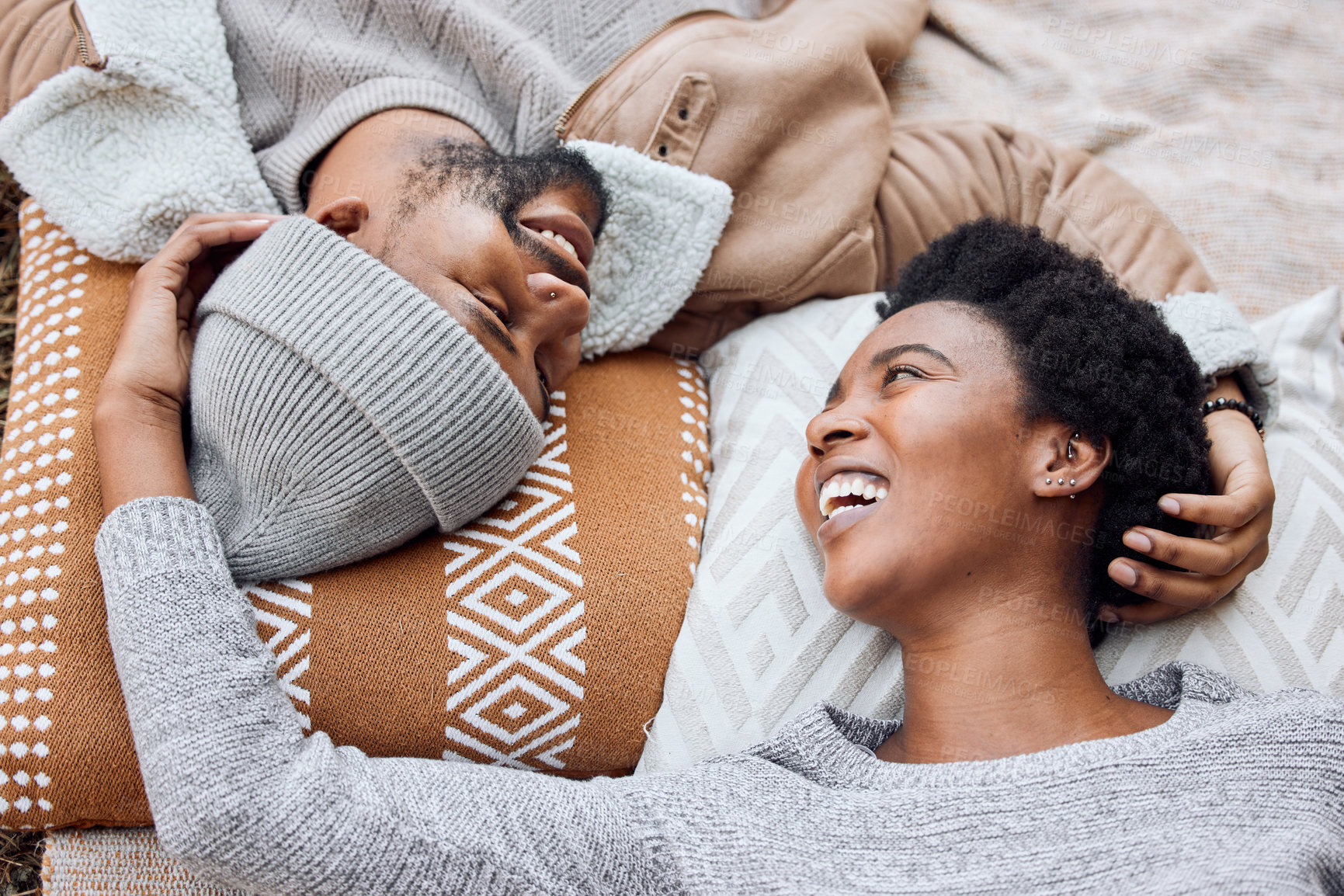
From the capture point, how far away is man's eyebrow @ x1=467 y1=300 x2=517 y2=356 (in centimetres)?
149

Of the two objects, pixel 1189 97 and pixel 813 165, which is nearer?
pixel 813 165

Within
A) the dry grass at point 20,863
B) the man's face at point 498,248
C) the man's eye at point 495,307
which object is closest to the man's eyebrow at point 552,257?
the man's face at point 498,248

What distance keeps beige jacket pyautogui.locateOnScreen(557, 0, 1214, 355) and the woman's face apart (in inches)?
19.5

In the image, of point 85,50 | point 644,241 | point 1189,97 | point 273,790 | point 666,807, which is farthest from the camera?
point 1189,97

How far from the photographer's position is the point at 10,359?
1938 mm

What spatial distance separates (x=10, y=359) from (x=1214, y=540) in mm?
2342

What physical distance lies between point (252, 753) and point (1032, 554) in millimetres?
1187

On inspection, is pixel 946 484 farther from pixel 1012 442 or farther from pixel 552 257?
pixel 552 257

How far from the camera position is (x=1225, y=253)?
7.13 ft

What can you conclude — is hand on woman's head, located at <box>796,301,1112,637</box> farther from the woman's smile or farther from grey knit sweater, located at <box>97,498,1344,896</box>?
grey knit sweater, located at <box>97,498,1344,896</box>

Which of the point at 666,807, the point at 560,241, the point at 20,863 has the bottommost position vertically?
the point at 20,863

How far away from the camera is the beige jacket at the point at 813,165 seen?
6.21 feet

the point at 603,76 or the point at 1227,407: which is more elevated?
the point at 603,76

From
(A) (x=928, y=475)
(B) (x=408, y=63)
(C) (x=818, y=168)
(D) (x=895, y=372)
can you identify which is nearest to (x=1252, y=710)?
(A) (x=928, y=475)
